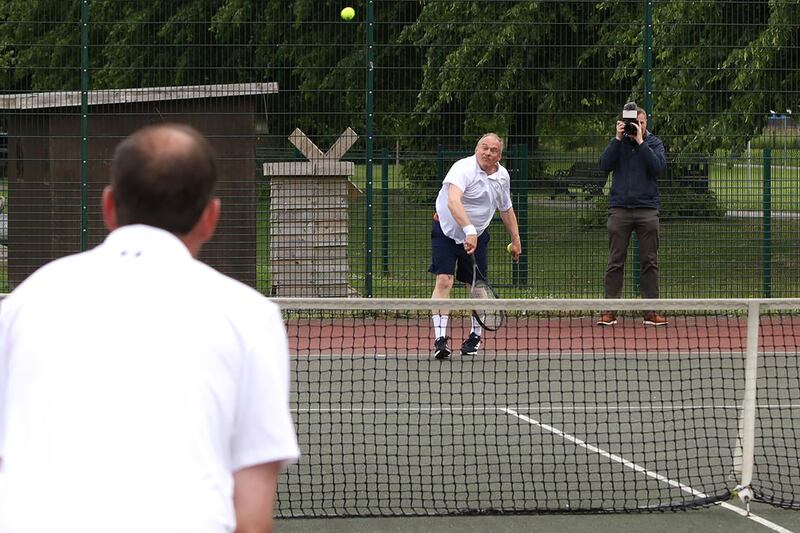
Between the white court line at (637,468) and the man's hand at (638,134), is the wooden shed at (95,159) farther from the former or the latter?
the white court line at (637,468)

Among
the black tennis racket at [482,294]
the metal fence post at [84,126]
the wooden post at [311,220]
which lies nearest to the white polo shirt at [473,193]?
the black tennis racket at [482,294]

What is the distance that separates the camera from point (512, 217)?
36.9 feet

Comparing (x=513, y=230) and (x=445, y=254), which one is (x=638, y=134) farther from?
(x=445, y=254)

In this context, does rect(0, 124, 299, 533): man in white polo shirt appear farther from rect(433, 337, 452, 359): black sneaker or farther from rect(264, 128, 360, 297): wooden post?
rect(264, 128, 360, 297): wooden post

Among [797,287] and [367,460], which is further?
[797,287]

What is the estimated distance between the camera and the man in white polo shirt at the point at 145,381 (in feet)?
6.78

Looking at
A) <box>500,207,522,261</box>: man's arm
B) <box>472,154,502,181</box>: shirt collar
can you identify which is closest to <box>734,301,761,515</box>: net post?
<box>472,154,502,181</box>: shirt collar

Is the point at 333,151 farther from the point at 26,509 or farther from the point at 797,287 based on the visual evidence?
the point at 26,509

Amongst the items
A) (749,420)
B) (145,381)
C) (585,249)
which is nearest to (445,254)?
(585,249)

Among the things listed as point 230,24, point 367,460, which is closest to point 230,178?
point 230,24

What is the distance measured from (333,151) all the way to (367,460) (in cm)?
706

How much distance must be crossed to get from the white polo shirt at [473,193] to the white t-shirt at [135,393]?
8586 millimetres

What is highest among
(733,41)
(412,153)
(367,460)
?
(733,41)

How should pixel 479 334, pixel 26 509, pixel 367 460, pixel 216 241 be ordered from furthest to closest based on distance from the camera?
pixel 216 241 < pixel 479 334 < pixel 367 460 < pixel 26 509
